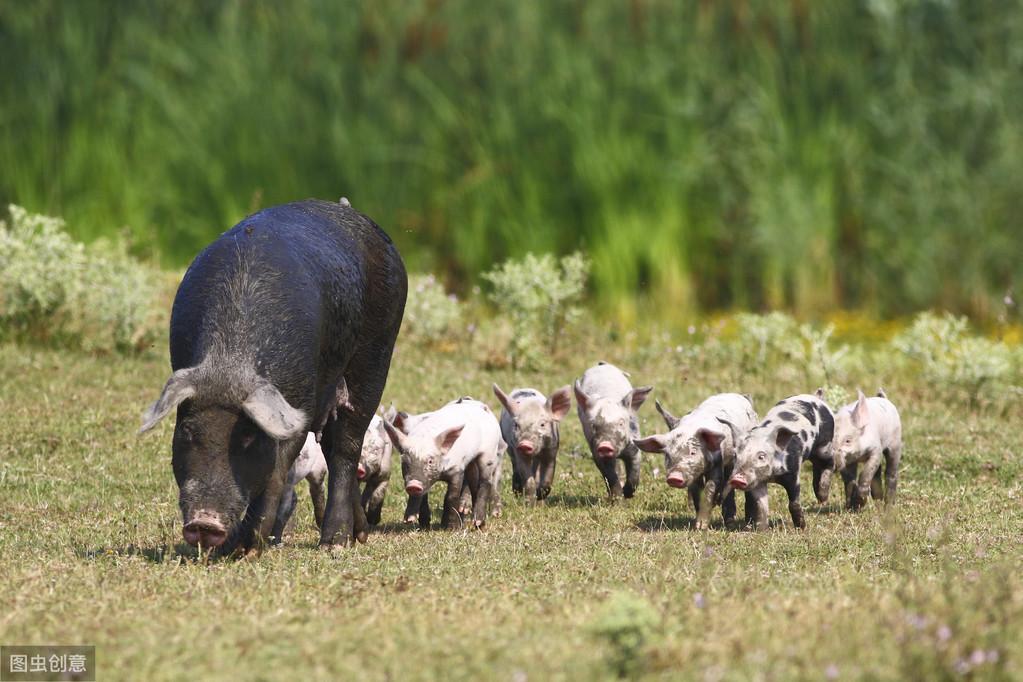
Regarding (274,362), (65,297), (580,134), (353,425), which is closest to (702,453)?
(353,425)

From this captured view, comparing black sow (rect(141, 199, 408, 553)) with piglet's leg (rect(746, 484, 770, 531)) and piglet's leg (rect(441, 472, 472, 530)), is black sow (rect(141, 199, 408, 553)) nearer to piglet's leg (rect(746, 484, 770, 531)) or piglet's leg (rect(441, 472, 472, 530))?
piglet's leg (rect(441, 472, 472, 530))

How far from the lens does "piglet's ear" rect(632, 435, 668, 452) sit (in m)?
9.90

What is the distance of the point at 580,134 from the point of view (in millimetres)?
18391

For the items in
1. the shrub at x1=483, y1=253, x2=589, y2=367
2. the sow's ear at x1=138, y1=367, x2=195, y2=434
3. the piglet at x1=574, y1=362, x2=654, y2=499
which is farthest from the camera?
the shrub at x1=483, y1=253, x2=589, y2=367

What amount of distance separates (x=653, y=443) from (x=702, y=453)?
32cm

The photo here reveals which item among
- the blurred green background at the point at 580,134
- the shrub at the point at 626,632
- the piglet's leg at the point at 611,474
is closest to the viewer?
the shrub at the point at 626,632

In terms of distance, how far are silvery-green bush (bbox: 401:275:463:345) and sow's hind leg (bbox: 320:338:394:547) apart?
739 cm

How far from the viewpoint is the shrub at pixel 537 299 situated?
15977 millimetres

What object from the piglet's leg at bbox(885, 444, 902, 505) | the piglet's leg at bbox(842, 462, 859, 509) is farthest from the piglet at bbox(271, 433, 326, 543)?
the piglet's leg at bbox(885, 444, 902, 505)

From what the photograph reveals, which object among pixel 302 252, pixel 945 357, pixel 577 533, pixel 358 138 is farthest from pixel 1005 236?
pixel 302 252

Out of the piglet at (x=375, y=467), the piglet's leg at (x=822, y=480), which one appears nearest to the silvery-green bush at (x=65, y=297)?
the piglet at (x=375, y=467)

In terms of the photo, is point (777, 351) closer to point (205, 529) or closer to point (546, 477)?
point (546, 477)

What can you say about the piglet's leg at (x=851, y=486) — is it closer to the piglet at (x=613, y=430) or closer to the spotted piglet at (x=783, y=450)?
the spotted piglet at (x=783, y=450)

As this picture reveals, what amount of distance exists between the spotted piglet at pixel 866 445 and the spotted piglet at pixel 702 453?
2.25ft
